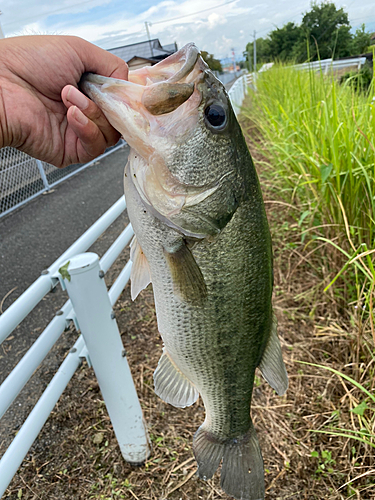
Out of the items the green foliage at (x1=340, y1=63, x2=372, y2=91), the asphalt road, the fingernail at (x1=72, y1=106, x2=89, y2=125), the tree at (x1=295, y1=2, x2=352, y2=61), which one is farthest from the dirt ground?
the tree at (x1=295, y1=2, x2=352, y2=61)

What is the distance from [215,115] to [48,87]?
1.84ft

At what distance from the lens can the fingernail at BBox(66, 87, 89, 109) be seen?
0.93 meters

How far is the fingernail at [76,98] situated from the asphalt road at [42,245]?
211 centimetres

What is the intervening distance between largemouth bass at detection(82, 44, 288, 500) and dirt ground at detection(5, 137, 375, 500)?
2.69ft

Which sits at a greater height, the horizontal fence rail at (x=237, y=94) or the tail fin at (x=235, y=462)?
the horizontal fence rail at (x=237, y=94)

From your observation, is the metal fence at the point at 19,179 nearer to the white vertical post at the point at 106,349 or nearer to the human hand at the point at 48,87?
the white vertical post at the point at 106,349

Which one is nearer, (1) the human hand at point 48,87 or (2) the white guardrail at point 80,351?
(1) the human hand at point 48,87

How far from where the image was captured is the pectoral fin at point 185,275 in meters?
1.03

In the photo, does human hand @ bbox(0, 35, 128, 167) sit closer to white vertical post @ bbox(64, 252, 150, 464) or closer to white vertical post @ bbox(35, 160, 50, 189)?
white vertical post @ bbox(64, 252, 150, 464)

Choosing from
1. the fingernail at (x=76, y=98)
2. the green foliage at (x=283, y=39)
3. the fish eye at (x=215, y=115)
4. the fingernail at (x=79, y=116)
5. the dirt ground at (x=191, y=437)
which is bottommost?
the dirt ground at (x=191, y=437)

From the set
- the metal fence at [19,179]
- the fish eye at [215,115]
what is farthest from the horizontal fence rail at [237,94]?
the fish eye at [215,115]

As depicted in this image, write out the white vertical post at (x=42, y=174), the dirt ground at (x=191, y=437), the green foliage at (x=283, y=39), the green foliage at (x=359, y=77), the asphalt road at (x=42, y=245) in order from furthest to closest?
the green foliage at (x=283, y=39) < the white vertical post at (x=42, y=174) < the green foliage at (x=359, y=77) < the asphalt road at (x=42, y=245) < the dirt ground at (x=191, y=437)

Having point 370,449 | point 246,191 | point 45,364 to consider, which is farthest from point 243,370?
point 45,364

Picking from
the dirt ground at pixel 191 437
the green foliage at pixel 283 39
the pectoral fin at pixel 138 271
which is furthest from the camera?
the green foliage at pixel 283 39
